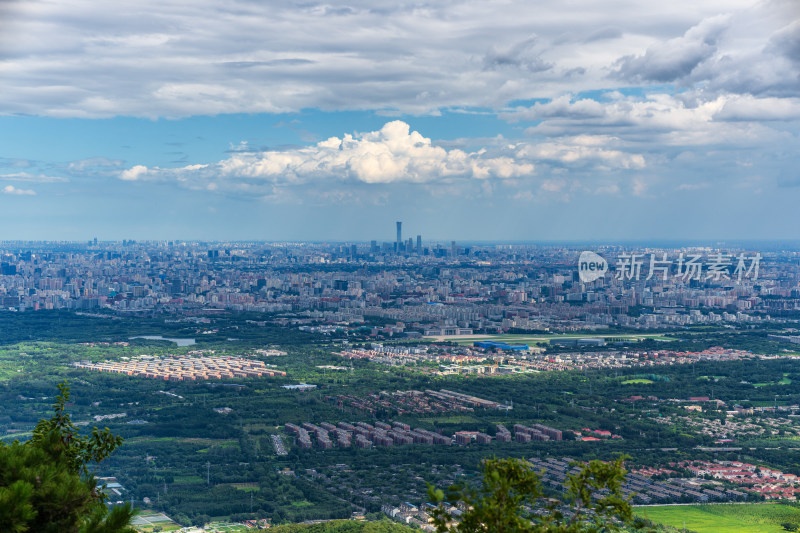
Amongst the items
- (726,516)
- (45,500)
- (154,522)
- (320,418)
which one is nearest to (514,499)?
(45,500)

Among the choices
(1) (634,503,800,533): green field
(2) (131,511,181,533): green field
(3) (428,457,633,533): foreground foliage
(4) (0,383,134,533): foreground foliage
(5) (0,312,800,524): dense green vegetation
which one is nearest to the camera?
(4) (0,383,134,533): foreground foliage

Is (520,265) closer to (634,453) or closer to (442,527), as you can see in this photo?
(634,453)

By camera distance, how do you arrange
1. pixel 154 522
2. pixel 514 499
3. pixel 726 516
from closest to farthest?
1. pixel 514 499
2. pixel 154 522
3. pixel 726 516

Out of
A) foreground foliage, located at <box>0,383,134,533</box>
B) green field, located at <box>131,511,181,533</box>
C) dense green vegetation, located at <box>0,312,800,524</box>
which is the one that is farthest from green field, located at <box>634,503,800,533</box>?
foreground foliage, located at <box>0,383,134,533</box>

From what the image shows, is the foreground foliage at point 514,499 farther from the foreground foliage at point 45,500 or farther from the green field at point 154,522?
the green field at point 154,522

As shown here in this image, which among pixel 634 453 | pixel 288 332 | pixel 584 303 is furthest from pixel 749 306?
pixel 634 453

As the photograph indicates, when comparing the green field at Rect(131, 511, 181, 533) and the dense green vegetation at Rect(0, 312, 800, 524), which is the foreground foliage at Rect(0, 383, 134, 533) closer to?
the green field at Rect(131, 511, 181, 533)

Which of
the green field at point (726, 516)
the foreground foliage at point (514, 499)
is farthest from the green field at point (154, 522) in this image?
the foreground foliage at point (514, 499)

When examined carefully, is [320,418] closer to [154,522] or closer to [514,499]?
[154,522]
